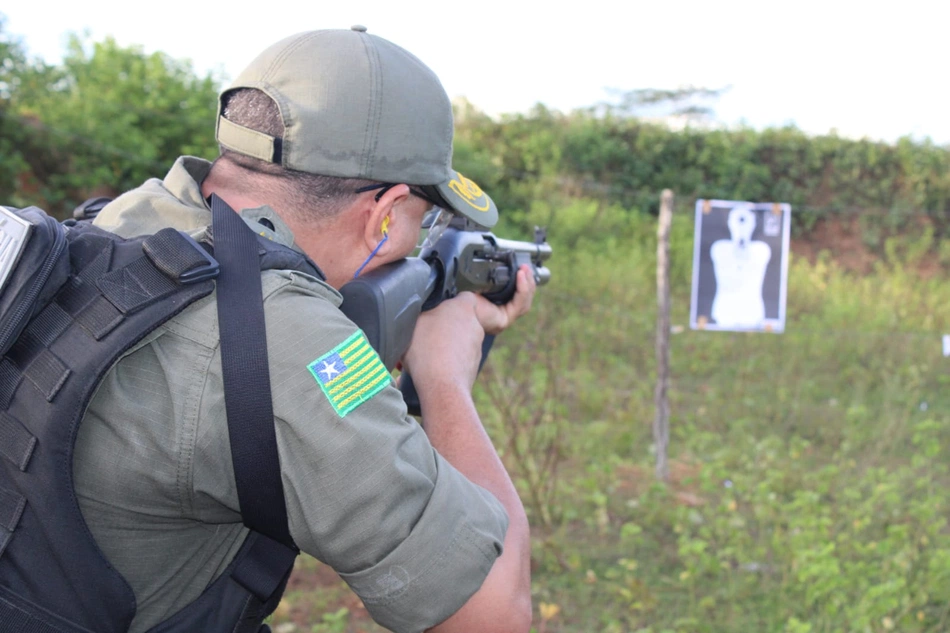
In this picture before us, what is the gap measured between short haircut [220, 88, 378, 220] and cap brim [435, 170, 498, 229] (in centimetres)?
21

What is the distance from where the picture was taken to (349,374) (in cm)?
109

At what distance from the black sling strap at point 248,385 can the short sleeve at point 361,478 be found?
0.05ft

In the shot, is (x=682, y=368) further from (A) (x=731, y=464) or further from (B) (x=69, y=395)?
(B) (x=69, y=395)

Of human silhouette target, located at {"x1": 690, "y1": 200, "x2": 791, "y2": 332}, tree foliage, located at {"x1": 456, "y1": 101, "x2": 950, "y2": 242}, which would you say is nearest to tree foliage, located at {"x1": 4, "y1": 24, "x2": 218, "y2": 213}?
human silhouette target, located at {"x1": 690, "y1": 200, "x2": 791, "y2": 332}

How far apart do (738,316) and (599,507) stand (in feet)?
8.84

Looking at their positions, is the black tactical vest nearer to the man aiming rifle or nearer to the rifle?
the man aiming rifle

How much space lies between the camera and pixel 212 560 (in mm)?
1227

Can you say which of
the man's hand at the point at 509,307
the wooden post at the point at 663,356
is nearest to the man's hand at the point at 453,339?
the man's hand at the point at 509,307

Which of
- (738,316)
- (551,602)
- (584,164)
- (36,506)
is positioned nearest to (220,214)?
(36,506)

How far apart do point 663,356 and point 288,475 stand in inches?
194

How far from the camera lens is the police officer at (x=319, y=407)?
3.48 ft

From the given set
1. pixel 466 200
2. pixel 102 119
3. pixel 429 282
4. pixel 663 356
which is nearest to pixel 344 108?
pixel 466 200

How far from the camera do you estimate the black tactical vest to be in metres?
1.01

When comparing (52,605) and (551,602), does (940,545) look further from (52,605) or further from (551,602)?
(52,605)
